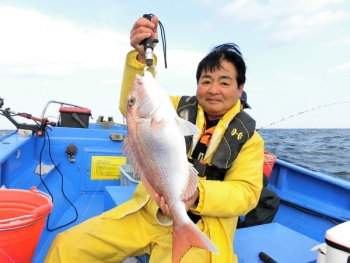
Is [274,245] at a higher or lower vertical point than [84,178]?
higher

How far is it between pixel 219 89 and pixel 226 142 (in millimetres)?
458

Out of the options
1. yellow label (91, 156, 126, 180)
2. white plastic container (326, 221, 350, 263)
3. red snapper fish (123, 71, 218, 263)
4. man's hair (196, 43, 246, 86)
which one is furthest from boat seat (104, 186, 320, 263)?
yellow label (91, 156, 126, 180)

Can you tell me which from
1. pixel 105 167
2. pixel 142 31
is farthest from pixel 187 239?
pixel 105 167

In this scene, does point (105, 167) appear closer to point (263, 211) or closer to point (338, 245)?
point (263, 211)

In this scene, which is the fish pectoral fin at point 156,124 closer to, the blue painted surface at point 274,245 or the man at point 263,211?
the blue painted surface at point 274,245

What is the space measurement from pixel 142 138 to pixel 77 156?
11.1ft

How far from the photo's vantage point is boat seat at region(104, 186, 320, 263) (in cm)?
250

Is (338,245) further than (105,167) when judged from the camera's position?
No

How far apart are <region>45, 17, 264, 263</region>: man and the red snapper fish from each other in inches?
10.3

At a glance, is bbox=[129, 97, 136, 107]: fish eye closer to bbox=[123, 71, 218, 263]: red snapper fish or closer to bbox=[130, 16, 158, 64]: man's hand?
bbox=[123, 71, 218, 263]: red snapper fish

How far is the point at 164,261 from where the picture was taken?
7.29 ft

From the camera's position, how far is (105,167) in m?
5.07

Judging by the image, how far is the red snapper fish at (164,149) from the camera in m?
1.86

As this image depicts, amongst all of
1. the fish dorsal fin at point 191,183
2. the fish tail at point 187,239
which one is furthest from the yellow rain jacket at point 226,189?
the fish tail at point 187,239
